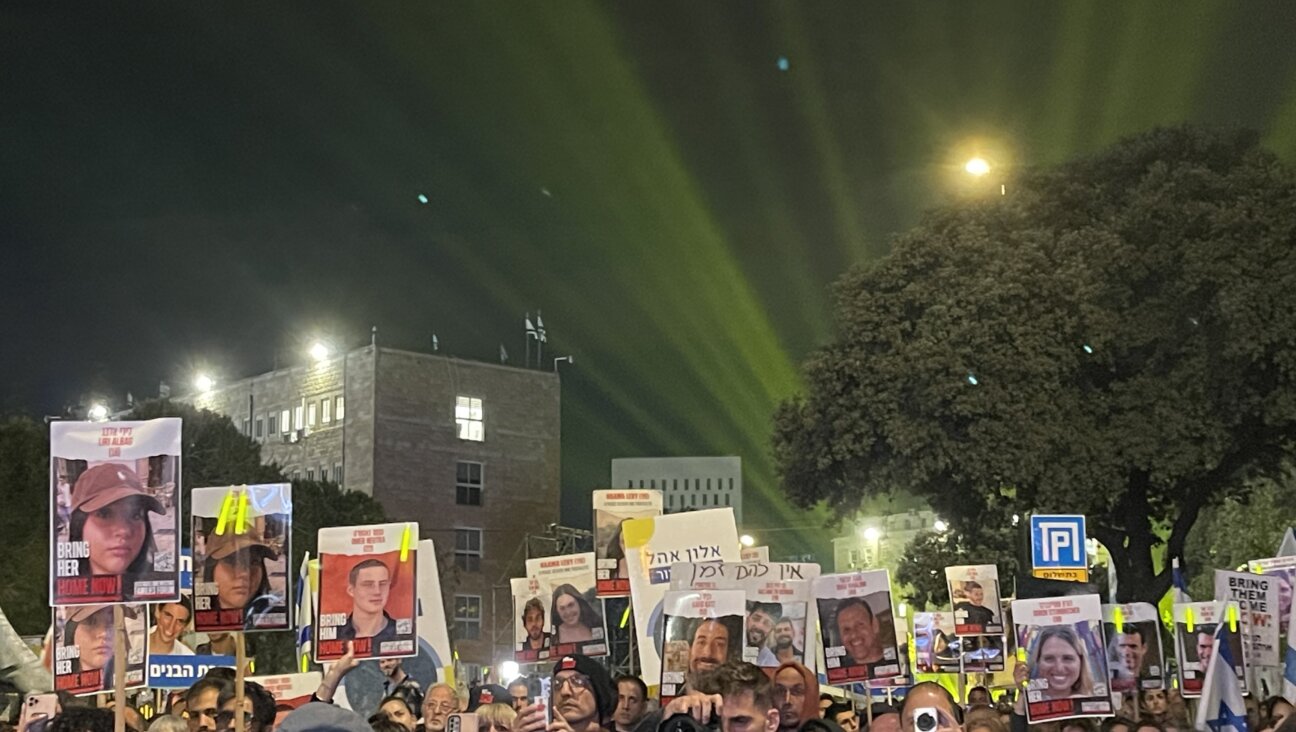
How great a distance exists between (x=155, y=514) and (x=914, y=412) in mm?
23784

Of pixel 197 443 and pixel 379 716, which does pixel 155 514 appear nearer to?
pixel 379 716

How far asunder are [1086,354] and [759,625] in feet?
65.9

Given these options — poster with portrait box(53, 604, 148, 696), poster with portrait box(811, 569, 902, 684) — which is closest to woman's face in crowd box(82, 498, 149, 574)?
poster with portrait box(53, 604, 148, 696)

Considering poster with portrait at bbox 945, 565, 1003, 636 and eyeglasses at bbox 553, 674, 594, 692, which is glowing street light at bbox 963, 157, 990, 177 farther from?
eyeglasses at bbox 553, 674, 594, 692

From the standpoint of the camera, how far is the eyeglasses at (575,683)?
8188mm

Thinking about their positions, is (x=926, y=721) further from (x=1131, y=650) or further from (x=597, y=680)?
(x=1131, y=650)

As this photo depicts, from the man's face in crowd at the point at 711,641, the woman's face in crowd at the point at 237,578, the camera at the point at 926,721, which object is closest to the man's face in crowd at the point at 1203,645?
the man's face in crowd at the point at 711,641

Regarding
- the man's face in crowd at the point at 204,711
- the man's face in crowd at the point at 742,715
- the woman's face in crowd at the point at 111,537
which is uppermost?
the woman's face in crowd at the point at 111,537

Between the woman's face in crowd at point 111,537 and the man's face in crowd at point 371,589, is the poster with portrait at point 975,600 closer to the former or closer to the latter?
the man's face in crowd at point 371,589

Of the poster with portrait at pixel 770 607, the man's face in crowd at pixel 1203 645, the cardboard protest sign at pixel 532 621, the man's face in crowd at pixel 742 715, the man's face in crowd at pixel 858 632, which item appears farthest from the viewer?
the cardboard protest sign at pixel 532 621

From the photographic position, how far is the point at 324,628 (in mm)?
12773

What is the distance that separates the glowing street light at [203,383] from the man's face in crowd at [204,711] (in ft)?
224

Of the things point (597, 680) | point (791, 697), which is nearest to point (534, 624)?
point (597, 680)

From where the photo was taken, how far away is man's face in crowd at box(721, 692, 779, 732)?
671 cm
